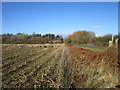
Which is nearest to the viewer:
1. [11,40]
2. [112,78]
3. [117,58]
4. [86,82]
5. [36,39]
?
[86,82]

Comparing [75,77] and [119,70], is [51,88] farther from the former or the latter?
[119,70]

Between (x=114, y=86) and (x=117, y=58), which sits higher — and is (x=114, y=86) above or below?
below

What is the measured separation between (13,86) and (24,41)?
51.4m

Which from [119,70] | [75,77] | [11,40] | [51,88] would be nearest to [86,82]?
[75,77]

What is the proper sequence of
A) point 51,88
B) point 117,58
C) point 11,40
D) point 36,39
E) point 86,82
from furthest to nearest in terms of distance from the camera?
point 36,39 → point 11,40 → point 117,58 → point 86,82 → point 51,88

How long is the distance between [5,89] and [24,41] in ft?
170

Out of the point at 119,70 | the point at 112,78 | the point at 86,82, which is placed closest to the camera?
the point at 86,82

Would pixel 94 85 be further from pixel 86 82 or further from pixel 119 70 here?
pixel 119 70

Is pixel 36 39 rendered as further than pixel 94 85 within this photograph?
Yes

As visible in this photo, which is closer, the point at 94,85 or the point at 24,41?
the point at 94,85

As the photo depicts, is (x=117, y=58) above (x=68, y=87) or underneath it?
above

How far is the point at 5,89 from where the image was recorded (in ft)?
18.2

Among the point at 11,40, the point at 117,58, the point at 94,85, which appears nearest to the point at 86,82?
the point at 94,85

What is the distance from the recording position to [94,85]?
5770 mm
